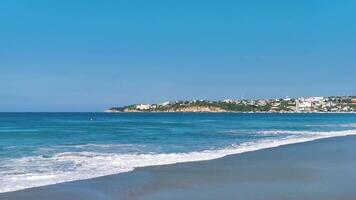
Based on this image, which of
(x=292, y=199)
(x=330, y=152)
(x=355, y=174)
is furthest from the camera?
(x=330, y=152)

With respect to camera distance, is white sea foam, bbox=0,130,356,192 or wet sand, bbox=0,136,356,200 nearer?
wet sand, bbox=0,136,356,200

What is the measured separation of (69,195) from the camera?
1255 cm

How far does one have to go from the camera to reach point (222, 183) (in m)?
14.5

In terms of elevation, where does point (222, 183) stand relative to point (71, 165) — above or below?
below

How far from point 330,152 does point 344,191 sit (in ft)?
40.7

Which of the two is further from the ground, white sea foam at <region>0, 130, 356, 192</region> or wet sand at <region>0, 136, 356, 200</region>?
white sea foam at <region>0, 130, 356, 192</region>

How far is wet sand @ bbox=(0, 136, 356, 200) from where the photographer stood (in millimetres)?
12422

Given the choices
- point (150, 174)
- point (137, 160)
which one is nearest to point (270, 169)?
point (150, 174)

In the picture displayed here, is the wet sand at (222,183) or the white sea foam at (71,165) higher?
the white sea foam at (71,165)

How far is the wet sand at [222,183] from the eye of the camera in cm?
1242

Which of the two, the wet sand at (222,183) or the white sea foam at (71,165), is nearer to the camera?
the wet sand at (222,183)

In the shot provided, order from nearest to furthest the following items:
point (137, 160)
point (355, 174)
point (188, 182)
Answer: point (188, 182), point (355, 174), point (137, 160)

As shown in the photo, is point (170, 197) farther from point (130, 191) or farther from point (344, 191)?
point (344, 191)

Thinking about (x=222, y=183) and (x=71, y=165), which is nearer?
(x=222, y=183)
